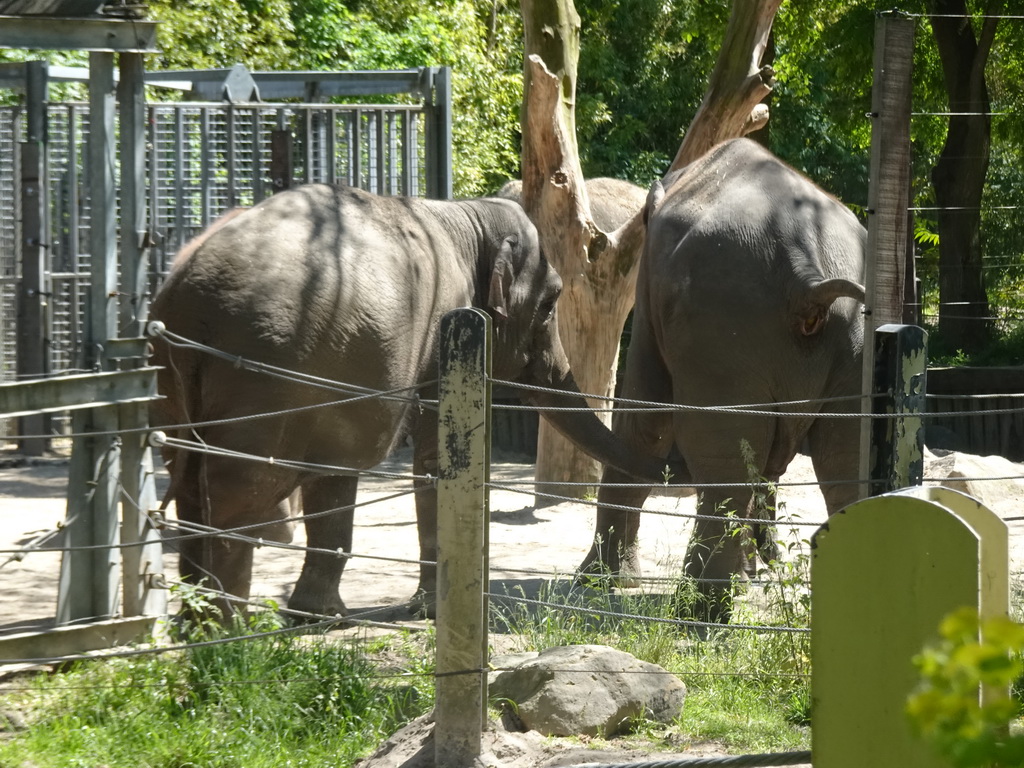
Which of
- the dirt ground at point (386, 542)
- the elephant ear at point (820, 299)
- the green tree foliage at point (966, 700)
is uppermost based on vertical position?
the elephant ear at point (820, 299)

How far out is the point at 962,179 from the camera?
15.2 m

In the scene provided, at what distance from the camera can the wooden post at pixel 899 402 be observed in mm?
3941

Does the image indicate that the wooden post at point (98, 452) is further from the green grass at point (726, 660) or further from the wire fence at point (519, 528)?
the green grass at point (726, 660)

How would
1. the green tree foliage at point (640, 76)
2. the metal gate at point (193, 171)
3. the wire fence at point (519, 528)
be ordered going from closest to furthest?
1. the wire fence at point (519, 528)
2. the metal gate at point (193, 171)
3. the green tree foliage at point (640, 76)

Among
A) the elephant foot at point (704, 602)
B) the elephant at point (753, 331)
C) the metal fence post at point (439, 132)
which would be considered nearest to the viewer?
the elephant foot at point (704, 602)

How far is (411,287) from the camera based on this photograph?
656 centimetres

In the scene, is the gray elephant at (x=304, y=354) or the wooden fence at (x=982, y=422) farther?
the wooden fence at (x=982, y=422)

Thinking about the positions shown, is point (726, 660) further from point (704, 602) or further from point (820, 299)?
point (820, 299)

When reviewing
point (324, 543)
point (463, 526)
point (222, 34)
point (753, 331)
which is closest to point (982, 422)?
point (753, 331)

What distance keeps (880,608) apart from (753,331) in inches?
146

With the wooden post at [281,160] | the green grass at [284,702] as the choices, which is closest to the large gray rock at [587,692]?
the green grass at [284,702]

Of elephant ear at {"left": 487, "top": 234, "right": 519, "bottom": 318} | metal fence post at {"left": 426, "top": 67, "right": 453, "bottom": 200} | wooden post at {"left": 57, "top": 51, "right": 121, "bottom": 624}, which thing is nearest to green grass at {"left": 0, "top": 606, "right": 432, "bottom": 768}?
wooden post at {"left": 57, "top": 51, "right": 121, "bottom": 624}

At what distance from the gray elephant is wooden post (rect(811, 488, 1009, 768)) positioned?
2.87m

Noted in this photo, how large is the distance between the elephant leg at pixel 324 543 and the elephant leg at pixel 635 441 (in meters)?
1.31
